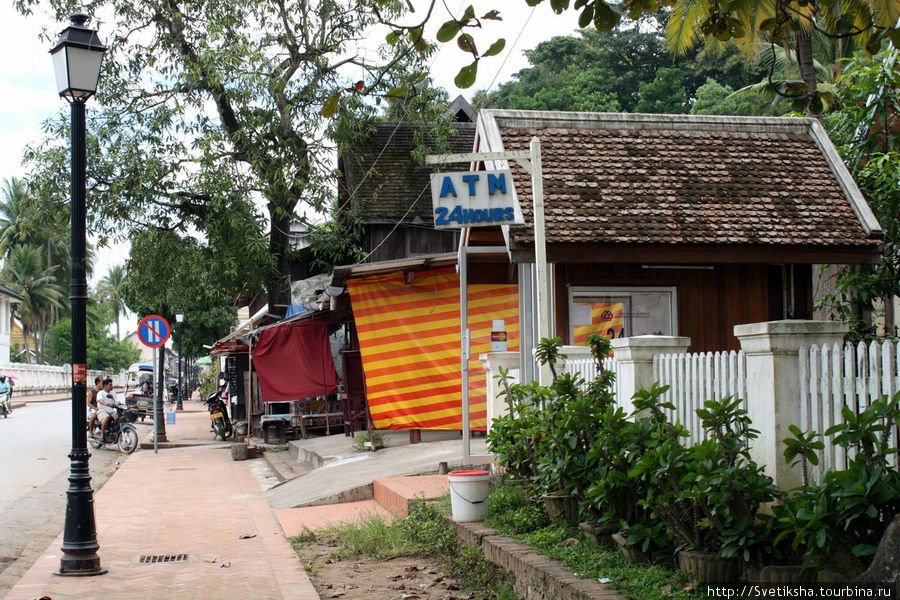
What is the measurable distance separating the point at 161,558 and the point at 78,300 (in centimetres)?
248

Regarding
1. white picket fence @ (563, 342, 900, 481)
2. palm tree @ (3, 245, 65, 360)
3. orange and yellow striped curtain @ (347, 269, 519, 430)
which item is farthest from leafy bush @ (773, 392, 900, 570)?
palm tree @ (3, 245, 65, 360)

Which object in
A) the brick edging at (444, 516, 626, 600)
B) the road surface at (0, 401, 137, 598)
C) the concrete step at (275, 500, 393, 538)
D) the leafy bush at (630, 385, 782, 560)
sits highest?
the leafy bush at (630, 385, 782, 560)

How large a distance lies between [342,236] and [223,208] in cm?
293

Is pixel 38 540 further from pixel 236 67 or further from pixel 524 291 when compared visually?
pixel 236 67

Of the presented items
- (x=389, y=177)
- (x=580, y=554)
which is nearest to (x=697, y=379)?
(x=580, y=554)

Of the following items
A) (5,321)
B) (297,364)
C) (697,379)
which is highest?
(5,321)

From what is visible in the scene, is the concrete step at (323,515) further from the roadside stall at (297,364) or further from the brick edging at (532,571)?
the roadside stall at (297,364)

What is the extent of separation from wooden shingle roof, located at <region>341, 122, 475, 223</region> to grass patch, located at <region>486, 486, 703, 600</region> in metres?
13.3

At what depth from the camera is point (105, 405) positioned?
20.0m

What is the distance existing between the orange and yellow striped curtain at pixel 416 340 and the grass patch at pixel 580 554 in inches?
259

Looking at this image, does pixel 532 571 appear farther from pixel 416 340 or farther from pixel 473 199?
pixel 416 340

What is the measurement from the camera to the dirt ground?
262 inches

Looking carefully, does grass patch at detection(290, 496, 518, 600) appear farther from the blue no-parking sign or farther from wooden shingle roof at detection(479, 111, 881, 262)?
the blue no-parking sign

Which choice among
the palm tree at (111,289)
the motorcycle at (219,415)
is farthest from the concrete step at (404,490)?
the palm tree at (111,289)
